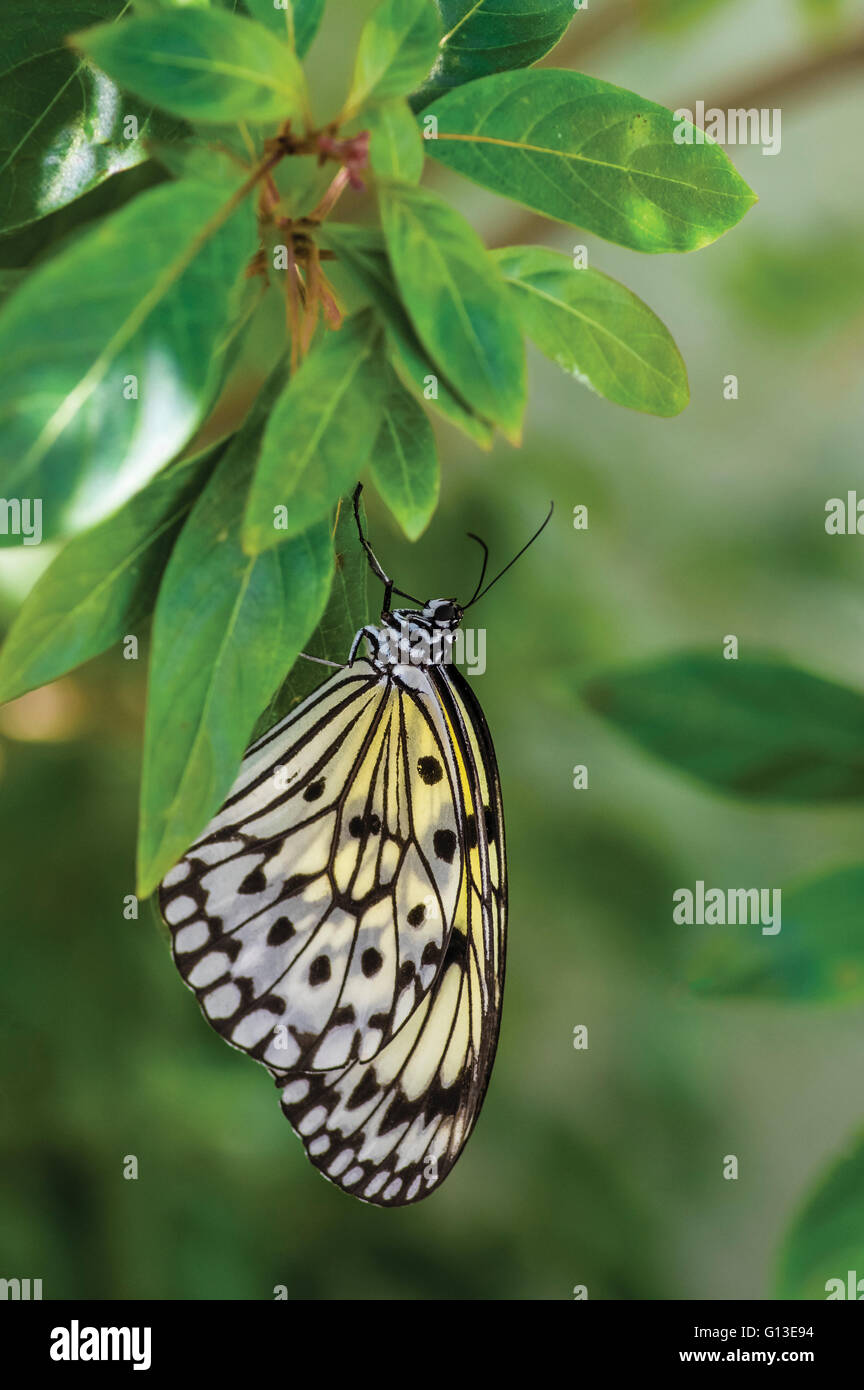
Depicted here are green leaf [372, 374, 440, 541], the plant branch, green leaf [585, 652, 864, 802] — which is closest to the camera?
green leaf [372, 374, 440, 541]

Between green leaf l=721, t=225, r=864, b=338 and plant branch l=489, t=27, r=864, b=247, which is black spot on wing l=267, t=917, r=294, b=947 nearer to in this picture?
plant branch l=489, t=27, r=864, b=247

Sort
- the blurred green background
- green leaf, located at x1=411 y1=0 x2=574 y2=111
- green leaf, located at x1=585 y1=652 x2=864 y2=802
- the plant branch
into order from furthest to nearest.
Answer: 1. the blurred green background
2. the plant branch
3. green leaf, located at x1=585 y1=652 x2=864 y2=802
4. green leaf, located at x1=411 y1=0 x2=574 y2=111

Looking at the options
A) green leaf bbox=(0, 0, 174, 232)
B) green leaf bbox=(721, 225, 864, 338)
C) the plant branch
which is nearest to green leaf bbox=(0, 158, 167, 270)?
green leaf bbox=(0, 0, 174, 232)

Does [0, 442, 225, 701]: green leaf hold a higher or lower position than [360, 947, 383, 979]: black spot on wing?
higher

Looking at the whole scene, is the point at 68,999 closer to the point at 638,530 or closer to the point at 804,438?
the point at 638,530

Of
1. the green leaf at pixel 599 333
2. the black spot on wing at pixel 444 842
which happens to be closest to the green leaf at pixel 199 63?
the green leaf at pixel 599 333
